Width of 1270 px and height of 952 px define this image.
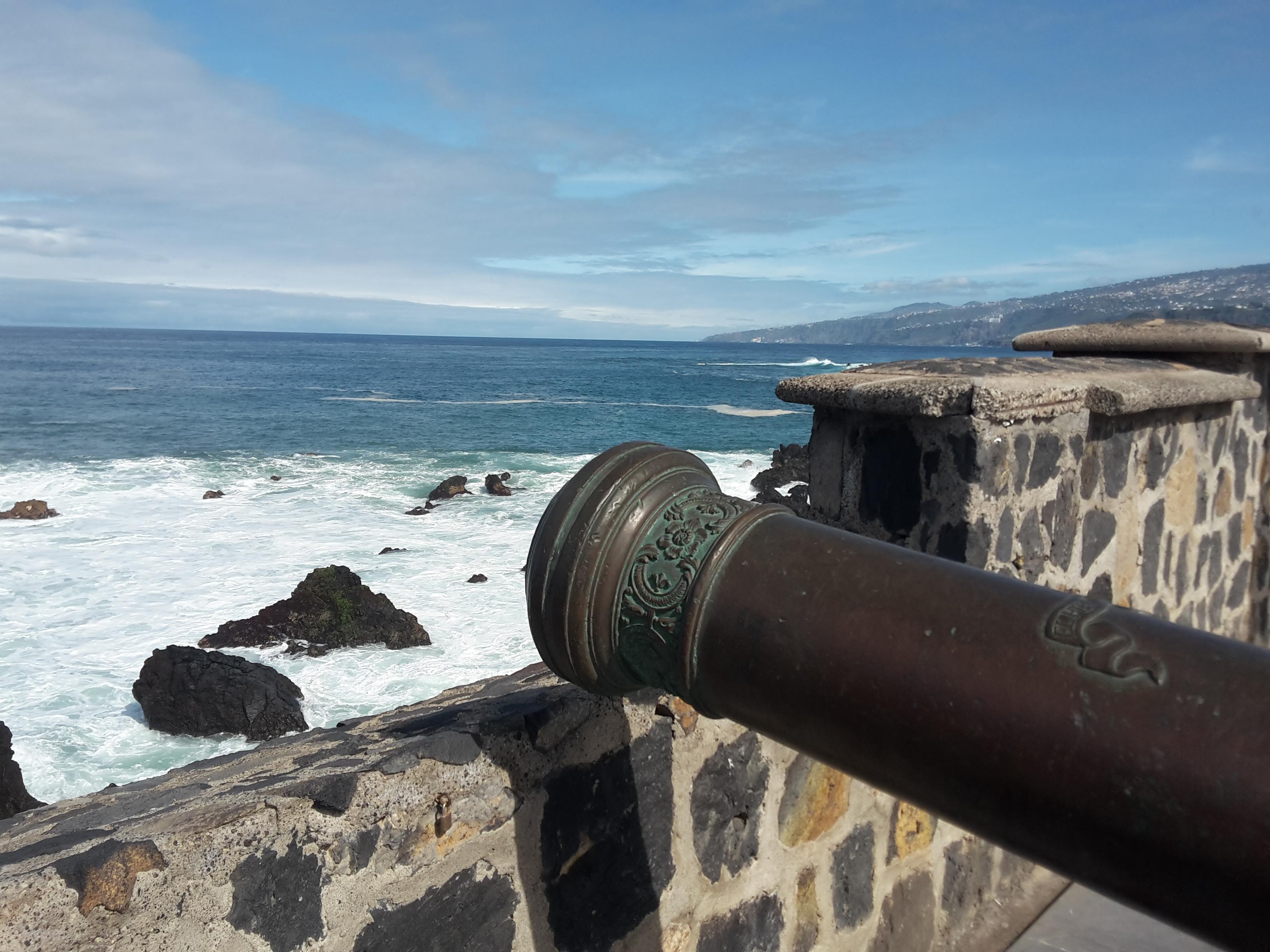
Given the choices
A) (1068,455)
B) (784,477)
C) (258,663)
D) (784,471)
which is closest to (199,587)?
(258,663)

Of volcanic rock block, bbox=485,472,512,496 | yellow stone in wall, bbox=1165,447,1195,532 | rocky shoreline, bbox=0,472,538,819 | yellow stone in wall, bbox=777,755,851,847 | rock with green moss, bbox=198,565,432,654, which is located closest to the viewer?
yellow stone in wall, bbox=777,755,851,847

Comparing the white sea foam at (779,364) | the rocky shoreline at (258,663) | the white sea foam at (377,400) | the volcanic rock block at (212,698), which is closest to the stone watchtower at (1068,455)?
the rocky shoreline at (258,663)

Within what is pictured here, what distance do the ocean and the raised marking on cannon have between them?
8.76 m

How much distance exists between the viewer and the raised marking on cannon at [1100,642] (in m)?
0.96

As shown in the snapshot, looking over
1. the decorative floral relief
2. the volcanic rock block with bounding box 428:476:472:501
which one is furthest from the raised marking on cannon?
the volcanic rock block with bounding box 428:476:472:501

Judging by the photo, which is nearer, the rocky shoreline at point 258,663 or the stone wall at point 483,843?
the stone wall at point 483,843

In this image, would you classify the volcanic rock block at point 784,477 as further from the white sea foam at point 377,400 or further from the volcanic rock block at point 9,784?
the white sea foam at point 377,400

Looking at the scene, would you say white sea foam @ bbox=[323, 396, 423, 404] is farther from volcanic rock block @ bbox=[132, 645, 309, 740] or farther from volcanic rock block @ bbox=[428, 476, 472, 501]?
volcanic rock block @ bbox=[132, 645, 309, 740]

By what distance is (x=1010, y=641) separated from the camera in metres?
1.05

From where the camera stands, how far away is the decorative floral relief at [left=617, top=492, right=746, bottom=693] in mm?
1308

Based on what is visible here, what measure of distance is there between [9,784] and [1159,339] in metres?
5.86

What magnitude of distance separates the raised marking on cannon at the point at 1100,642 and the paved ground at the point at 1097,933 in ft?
6.24

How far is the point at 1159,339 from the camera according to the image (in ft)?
11.1

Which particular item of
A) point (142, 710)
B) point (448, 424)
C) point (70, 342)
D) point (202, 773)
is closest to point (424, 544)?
point (142, 710)
